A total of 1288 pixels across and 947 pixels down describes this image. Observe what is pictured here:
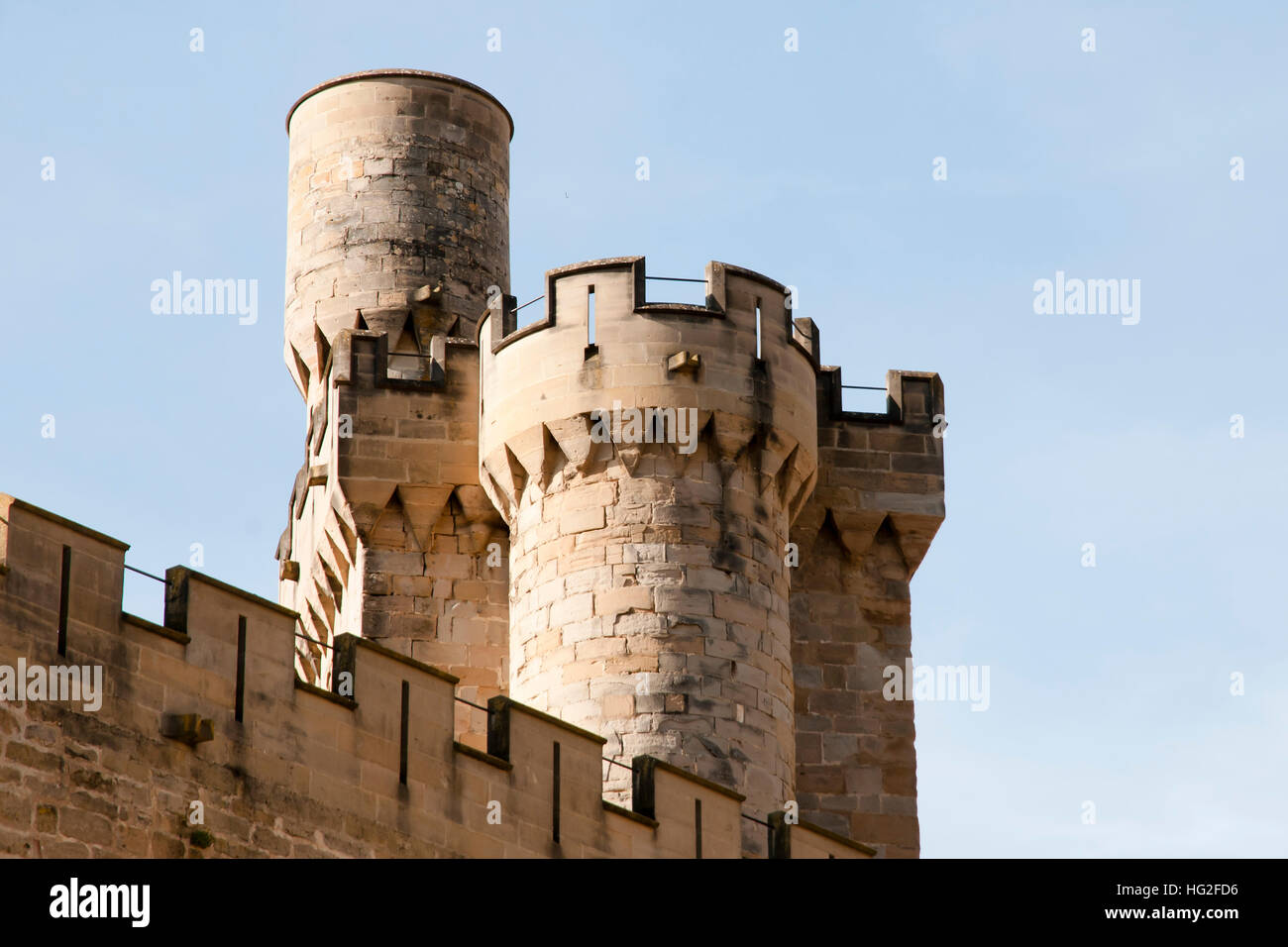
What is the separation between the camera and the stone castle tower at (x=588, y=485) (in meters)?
27.6

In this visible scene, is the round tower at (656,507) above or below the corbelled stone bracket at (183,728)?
above

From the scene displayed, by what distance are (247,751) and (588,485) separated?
7022 millimetres

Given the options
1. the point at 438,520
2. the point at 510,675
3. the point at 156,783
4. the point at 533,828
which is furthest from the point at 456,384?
the point at 156,783

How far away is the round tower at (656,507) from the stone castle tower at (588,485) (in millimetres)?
24

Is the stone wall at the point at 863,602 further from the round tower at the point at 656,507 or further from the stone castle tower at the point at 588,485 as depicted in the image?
the round tower at the point at 656,507

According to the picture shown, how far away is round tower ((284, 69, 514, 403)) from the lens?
1321 inches

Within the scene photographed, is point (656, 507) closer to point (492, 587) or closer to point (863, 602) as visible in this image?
point (492, 587)

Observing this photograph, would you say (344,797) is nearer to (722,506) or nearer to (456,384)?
(722,506)

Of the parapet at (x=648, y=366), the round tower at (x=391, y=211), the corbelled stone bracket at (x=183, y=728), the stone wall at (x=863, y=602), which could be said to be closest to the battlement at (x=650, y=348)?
the parapet at (x=648, y=366)

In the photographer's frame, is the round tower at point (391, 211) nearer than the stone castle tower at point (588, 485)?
No

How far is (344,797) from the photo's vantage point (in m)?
22.4

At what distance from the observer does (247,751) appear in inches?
862

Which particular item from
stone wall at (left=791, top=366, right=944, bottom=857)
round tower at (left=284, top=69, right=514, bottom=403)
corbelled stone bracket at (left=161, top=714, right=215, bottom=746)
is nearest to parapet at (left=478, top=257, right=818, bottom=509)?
stone wall at (left=791, top=366, right=944, bottom=857)
